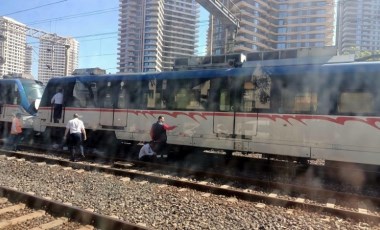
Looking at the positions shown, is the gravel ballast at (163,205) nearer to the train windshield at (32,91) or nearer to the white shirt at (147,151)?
the white shirt at (147,151)

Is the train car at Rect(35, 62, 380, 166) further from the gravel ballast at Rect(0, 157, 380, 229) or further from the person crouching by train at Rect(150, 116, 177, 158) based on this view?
the gravel ballast at Rect(0, 157, 380, 229)

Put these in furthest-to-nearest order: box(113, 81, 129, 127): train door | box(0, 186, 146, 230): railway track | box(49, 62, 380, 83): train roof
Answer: box(113, 81, 129, 127): train door < box(49, 62, 380, 83): train roof < box(0, 186, 146, 230): railway track

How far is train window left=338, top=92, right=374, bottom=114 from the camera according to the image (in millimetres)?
8359

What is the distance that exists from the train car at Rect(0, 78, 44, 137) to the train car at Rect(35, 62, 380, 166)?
5.01 metres

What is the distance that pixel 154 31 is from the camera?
2411 centimetres

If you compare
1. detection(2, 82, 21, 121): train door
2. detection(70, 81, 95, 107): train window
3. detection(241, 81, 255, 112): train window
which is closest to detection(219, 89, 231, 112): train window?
detection(241, 81, 255, 112): train window

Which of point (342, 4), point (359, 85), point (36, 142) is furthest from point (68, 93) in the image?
point (342, 4)

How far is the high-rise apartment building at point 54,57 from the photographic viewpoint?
3130cm

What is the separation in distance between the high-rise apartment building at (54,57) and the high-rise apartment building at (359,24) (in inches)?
905

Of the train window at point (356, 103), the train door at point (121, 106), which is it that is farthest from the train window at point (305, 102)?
the train door at point (121, 106)

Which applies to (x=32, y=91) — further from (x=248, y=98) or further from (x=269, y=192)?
(x=269, y=192)

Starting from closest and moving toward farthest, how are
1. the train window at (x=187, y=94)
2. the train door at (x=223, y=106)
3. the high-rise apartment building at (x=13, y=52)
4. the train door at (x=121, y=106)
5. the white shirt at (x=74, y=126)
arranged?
1. the train door at (x=223, y=106)
2. the train window at (x=187, y=94)
3. the white shirt at (x=74, y=126)
4. the train door at (x=121, y=106)
5. the high-rise apartment building at (x=13, y=52)

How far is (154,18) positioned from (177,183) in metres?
17.3

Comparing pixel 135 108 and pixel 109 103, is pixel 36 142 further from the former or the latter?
pixel 135 108
